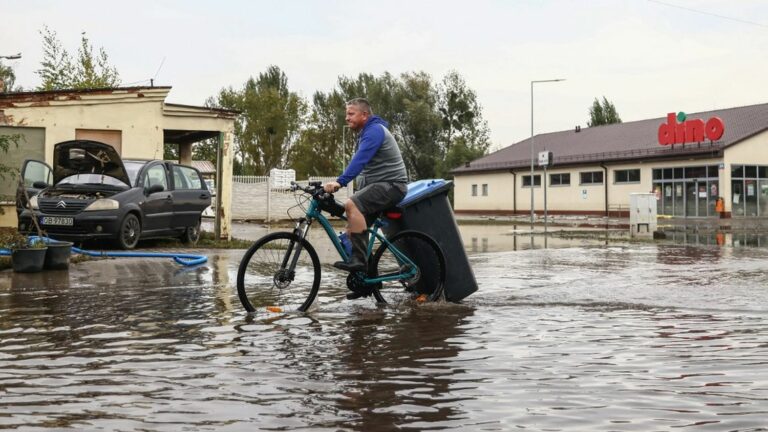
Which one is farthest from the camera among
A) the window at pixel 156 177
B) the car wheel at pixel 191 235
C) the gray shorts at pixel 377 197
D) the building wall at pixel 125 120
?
the building wall at pixel 125 120

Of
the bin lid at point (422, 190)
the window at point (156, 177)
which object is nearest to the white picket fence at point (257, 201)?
the window at point (156, 177)

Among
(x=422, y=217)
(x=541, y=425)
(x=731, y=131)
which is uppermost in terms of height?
(x=731, y=131)

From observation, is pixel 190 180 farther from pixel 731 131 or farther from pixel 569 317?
pixel 731 131

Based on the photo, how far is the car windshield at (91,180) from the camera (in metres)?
15.5

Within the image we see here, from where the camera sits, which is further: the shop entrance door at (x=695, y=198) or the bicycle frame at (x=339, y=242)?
the shop entrance door at (x=695, y=198)

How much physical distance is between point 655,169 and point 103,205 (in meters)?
39.7

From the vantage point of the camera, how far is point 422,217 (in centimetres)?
834

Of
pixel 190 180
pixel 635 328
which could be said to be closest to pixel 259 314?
pixel 635 328

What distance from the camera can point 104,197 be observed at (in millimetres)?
15047

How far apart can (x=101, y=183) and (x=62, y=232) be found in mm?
1224

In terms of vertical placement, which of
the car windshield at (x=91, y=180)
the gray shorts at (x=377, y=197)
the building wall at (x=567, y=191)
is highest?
the building wall at (x=567, y=191)

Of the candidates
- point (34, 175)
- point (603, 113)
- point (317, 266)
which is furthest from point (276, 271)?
point (603, 113)

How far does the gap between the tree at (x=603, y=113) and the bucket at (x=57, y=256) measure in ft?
248

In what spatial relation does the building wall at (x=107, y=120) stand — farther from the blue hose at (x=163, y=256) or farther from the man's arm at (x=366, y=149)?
the man's arm at (x=366, y=149)
